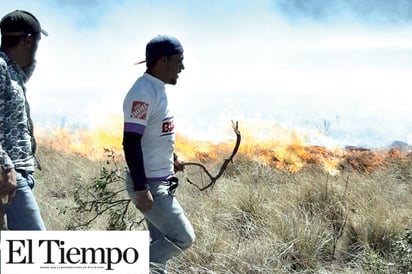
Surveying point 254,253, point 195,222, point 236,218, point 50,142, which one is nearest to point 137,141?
point 254,253

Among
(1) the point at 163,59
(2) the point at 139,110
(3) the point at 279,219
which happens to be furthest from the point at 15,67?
(3) the point at 279,219

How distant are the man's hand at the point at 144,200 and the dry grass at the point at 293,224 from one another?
110 centimetres

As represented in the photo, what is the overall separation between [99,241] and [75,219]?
2607mm

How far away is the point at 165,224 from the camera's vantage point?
12.6ft

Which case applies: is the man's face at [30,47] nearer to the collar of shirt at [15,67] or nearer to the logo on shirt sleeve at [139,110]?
the collar of shirt at [15,67]

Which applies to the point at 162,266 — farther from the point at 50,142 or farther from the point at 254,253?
the point at 50,142

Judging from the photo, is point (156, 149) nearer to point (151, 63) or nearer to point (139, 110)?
point (139, 110)

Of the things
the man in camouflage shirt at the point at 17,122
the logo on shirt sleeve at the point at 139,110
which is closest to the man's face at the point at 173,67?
the logo on shirt sleeve at the point at 139,110

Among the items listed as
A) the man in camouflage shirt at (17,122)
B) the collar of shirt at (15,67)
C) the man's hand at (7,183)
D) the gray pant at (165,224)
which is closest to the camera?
the man's hand at (7,183)

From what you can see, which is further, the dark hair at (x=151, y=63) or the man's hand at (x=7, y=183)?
→ the dark hair at (x=151, y=63)

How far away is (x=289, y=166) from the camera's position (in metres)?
10.1

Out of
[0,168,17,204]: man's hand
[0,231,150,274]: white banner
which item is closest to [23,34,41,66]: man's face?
[0,168,17,204]: man's hand

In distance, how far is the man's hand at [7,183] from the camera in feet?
10.8

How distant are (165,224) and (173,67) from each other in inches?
35.4
